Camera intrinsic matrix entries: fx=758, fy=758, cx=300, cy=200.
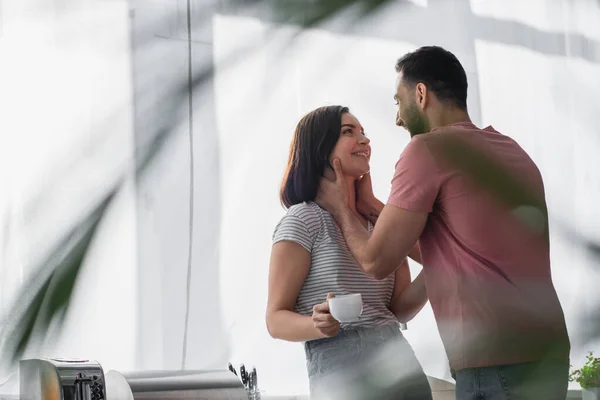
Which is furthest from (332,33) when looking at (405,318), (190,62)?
(405,318)

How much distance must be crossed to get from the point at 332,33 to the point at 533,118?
69mm

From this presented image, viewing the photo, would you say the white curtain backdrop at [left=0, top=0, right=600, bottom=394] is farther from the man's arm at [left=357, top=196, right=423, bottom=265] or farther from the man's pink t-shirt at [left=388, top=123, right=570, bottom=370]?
the man's arm at [left=357, top=196, right=423, bottom=265]

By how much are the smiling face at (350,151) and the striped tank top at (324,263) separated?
9 cm

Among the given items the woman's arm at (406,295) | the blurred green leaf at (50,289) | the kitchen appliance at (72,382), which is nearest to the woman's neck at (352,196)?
the woman's arm at (406,295)

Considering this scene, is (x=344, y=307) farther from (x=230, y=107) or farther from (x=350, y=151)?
(x=230, y=107)

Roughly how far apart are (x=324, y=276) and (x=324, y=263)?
0.02m

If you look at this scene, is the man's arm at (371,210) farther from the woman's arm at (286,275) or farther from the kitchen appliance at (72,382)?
the kitchen appliance at (72,382)

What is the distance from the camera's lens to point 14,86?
203mm

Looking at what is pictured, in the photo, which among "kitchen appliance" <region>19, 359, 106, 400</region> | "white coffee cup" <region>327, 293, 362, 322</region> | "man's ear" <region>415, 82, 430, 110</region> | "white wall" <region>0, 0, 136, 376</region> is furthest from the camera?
"kitchen appliance" <region>19, 359, 106, 400</region>

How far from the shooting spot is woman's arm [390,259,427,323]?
3.83 ft

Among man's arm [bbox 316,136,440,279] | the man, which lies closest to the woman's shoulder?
man's arm [bbox 316,136,440,279]

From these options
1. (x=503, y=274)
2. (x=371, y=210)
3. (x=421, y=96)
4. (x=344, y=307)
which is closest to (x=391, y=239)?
(x=344, y=307)

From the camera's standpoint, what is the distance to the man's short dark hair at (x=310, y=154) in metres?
1.22

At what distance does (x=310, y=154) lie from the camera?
4.11 ft
